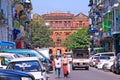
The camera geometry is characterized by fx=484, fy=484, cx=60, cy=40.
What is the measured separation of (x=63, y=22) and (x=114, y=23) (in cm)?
8942

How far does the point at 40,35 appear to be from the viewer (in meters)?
109

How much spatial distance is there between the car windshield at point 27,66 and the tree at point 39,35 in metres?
88.7

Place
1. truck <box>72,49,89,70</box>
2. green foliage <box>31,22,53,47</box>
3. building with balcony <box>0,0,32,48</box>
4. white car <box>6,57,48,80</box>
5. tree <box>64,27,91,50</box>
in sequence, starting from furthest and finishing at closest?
tree <box>64,27,91,50</box> → green foliage <box>31,22,53,47</box> → building with balcony <box>0,0,32,48</box> → truck <box>72,49,89,70</box> → white car <box>6,57,48,80</box>

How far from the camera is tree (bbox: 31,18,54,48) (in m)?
109

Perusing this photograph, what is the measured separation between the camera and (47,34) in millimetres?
110375

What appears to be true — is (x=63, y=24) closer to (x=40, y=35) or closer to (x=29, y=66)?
(x=40, y=35)

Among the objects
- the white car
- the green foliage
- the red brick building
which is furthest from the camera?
the red brick building

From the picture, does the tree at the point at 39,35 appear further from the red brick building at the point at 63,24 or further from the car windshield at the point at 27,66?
the car windshield at the point at 27,66

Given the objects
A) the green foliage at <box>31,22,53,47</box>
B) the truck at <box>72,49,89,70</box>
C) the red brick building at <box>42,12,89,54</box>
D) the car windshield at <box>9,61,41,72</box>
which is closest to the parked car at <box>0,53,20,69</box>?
the car windshield at <box>9,61,41,72</box>

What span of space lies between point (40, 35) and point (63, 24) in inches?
2220

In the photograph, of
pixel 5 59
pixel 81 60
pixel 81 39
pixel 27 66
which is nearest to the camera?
pixel 27 66

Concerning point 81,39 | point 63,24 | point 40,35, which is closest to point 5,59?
point 40,35

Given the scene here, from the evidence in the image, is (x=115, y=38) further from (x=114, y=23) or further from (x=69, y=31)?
(x=69, y=31)

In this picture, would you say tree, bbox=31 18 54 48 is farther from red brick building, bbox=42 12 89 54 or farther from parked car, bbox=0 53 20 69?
parked car, bbox=0 53 20 69
